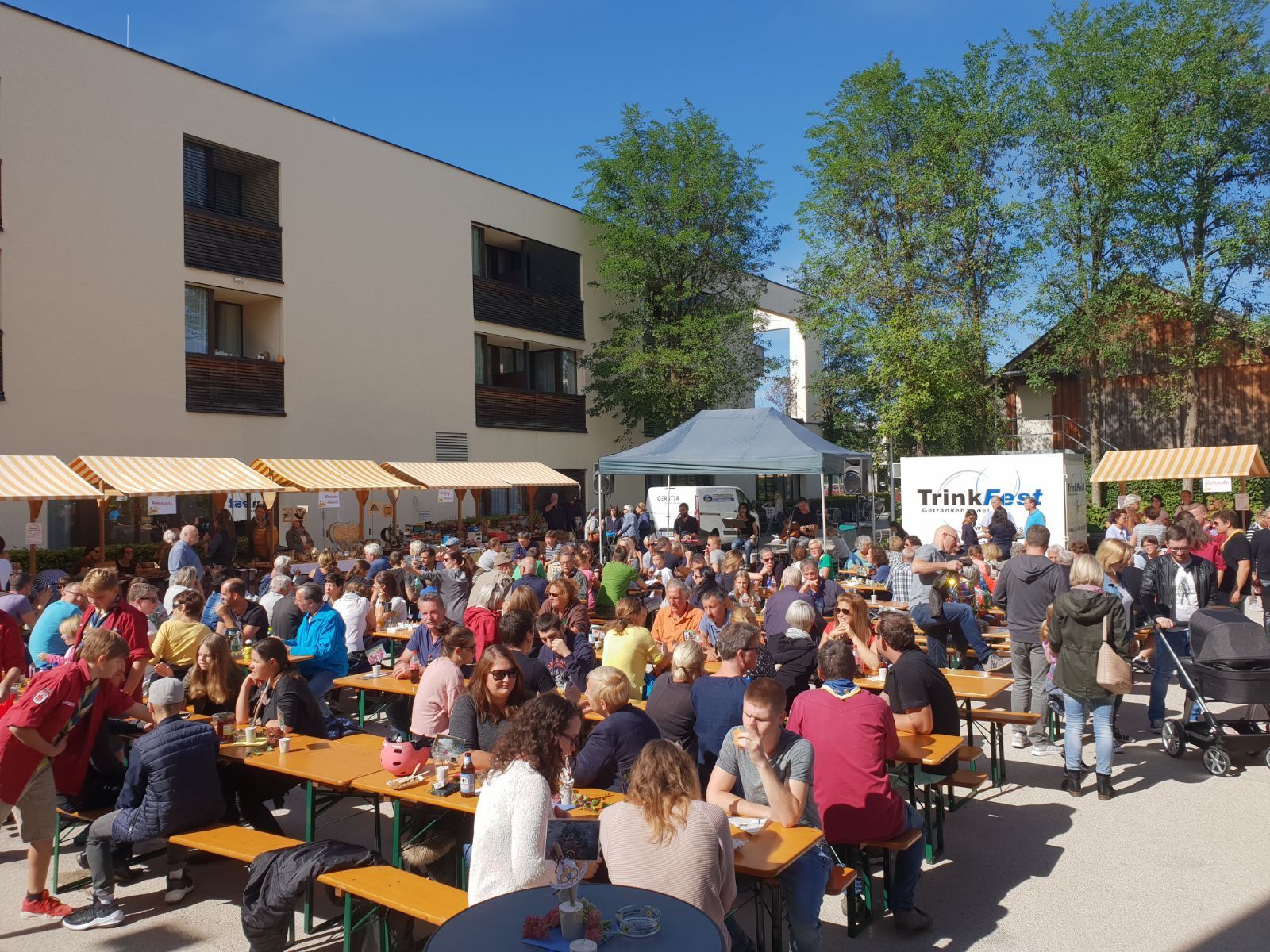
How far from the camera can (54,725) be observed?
4.66 metres

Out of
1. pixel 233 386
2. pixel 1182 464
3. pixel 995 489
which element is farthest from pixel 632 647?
pixel 1182 464

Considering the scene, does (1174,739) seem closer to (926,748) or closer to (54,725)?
(926,748)

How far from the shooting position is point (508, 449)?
25.5 meters

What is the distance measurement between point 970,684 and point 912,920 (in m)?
2.38

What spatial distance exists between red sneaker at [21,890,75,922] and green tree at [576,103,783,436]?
23241 millimetres

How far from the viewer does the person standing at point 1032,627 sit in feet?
23.7

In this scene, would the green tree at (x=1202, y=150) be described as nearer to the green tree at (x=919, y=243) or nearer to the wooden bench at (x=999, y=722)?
the green tree at (x=919, y=243)

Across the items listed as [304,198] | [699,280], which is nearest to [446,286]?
[304,198]

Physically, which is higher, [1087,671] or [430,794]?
[1087,671]

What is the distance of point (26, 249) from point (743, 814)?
16.6 metres

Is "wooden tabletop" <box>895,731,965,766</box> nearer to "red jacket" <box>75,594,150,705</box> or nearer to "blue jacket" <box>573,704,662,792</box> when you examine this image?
"blue jacket" <box>573,704,662,792</box>

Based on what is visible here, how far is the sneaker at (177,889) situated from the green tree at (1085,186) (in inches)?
983

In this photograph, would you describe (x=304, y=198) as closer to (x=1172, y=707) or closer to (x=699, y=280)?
(x=699, y=280)

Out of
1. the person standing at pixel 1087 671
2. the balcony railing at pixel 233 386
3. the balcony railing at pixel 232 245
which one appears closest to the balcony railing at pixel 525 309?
the balcony railing at pixel 232 245
